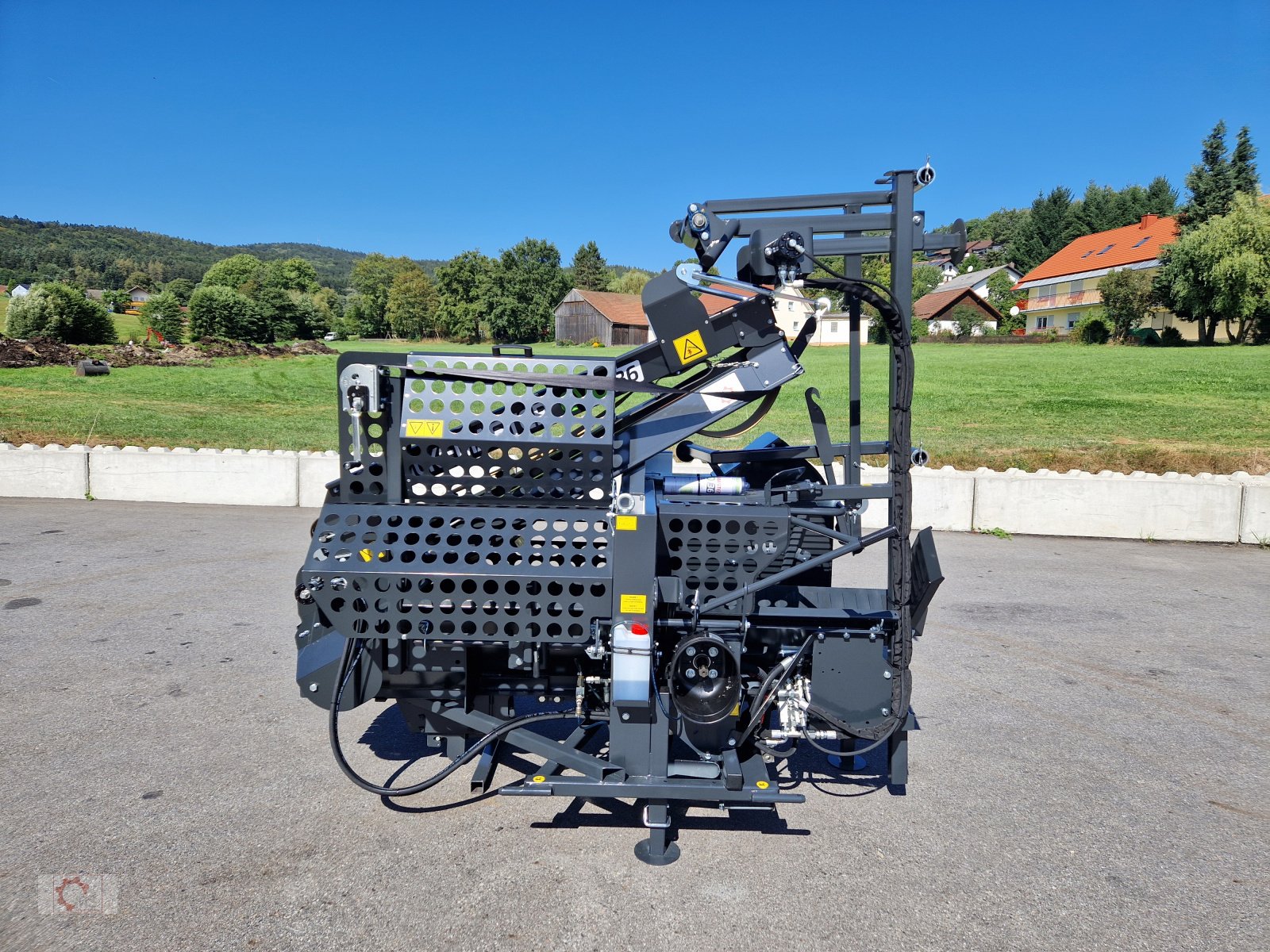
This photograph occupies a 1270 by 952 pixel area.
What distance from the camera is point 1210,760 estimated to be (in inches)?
168

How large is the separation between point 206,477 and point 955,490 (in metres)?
9.31

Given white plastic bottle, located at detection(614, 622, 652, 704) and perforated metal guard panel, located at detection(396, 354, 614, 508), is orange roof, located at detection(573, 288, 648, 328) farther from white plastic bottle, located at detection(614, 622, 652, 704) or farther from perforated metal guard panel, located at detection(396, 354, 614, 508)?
white plastic bottle, located at detection(614, 622, 652, 704)

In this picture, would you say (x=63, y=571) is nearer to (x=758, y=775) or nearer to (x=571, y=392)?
(x=571, y=392)

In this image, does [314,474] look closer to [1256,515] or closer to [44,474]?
[44,474]

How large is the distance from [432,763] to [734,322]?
2.57 meters

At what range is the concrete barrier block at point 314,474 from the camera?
34.6 feet

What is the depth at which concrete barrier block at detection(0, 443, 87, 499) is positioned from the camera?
35.3 feet

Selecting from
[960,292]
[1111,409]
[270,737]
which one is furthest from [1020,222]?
[270,737]

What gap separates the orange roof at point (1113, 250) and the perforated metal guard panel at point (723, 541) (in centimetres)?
6165

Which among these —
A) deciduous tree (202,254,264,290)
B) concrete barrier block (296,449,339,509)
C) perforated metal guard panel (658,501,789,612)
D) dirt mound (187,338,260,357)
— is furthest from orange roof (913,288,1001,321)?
perforated metal guard panel (658,501,789,612)

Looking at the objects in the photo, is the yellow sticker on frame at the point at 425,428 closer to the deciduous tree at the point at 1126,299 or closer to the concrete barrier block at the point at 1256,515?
the concrete barrier block at the point at 1256,515

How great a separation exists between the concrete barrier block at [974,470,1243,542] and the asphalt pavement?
3501 millimetres

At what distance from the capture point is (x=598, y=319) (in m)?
42.5

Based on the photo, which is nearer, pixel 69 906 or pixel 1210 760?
pixel 69 906
